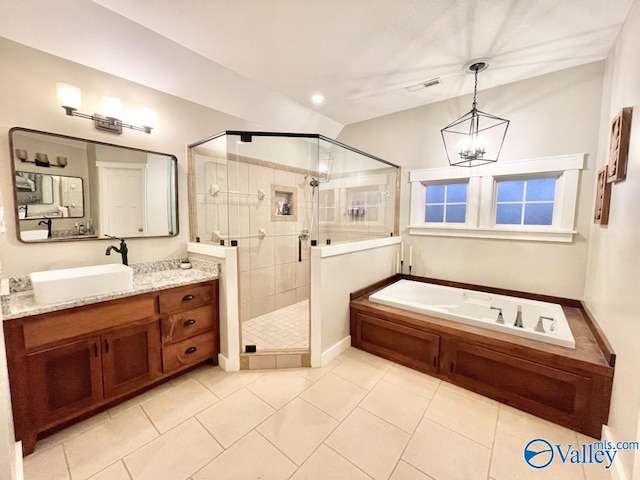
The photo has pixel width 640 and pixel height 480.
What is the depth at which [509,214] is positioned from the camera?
2814mm

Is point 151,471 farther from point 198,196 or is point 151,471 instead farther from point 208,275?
point 198,196

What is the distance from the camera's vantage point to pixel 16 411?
1394 mm

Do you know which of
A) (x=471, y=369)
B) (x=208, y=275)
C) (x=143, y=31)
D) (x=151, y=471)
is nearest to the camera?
(x=151, y=471)

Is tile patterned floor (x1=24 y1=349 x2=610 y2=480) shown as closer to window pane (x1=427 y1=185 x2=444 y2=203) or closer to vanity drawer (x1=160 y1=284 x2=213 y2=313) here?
vanity drawer (x1=160 y1=284 x2=213 y2=313)

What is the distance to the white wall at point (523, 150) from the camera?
2.35m

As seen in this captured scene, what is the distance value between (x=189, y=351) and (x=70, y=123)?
2.00 m

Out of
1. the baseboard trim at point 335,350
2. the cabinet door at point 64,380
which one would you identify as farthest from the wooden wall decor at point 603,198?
the cabinet door at point 64,380

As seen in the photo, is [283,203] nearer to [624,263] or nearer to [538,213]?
[538,213]

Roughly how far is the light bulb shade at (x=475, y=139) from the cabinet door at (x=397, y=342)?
1.64m

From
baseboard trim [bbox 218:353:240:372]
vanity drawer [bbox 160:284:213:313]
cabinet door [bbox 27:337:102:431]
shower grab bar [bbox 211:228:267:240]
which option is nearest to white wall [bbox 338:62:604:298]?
shower grab bar [bbox 211:228:267:240]

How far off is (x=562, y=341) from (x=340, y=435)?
1.71 m

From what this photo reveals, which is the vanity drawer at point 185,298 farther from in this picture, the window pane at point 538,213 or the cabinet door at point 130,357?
the window pane at point 538,213

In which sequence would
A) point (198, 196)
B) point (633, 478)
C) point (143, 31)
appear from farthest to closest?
point (198, 196), point (143, 31), point (633, 478)

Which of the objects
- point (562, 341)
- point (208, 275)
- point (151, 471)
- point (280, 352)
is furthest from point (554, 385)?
point (208, 275)
